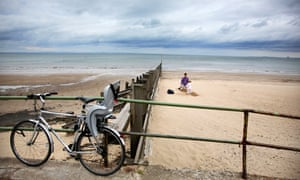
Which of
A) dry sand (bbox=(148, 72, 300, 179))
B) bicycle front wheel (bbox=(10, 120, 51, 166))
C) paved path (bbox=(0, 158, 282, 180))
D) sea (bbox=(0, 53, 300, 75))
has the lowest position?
dry sand (bbox=(148, 72, 300, 179))

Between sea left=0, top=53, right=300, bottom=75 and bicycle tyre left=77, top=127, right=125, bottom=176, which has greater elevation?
sea left=0, top=53, right=300, bottom=75

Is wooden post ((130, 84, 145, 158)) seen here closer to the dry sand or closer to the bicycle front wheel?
the dry sand

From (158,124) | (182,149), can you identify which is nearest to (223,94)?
(158,124)

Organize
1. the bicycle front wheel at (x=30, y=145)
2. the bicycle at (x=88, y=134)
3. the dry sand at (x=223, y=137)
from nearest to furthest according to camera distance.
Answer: the bicycle at (x=88, y=134), the bicycle front wheel at (x=30, y=145), the dry sand at (x=223, y=137)

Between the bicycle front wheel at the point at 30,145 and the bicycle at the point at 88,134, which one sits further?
the bicycle front wheel at the point at 30,145

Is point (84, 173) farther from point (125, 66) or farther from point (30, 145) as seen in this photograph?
point (125, 66)

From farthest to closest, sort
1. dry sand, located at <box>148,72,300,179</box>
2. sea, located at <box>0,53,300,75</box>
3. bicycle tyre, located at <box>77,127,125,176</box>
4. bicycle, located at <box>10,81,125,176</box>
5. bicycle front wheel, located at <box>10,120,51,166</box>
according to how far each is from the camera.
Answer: sea, located at <box>0,53,300,75</box> < dry sand, located at <box>148,72,300,179</box> < bicycle front wheel, located at <box>10,120,51,166</box> < bicycle tyre, located at <box>77,127,125,176</box> < bicycle, located at <box>10,81,125,176</box>

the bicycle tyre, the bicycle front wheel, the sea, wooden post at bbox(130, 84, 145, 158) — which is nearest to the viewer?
the bicycle tyre

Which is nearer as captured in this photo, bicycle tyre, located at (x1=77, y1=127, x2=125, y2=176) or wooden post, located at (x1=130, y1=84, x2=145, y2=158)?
bicycle tyre, located at (x1=77, y1=127, x2=125, y2=176)

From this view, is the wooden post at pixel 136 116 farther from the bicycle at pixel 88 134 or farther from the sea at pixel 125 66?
the sea at pixel 125 66

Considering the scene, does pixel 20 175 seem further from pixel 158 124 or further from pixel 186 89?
pixel 186 89

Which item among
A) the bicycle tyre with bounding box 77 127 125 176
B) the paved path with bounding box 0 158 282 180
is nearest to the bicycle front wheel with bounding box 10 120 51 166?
the paved path with bounding box 0 158 282 180

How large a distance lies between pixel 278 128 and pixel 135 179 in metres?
5.93

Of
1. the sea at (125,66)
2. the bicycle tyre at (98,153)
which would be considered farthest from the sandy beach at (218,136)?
the sea at (125,66)
